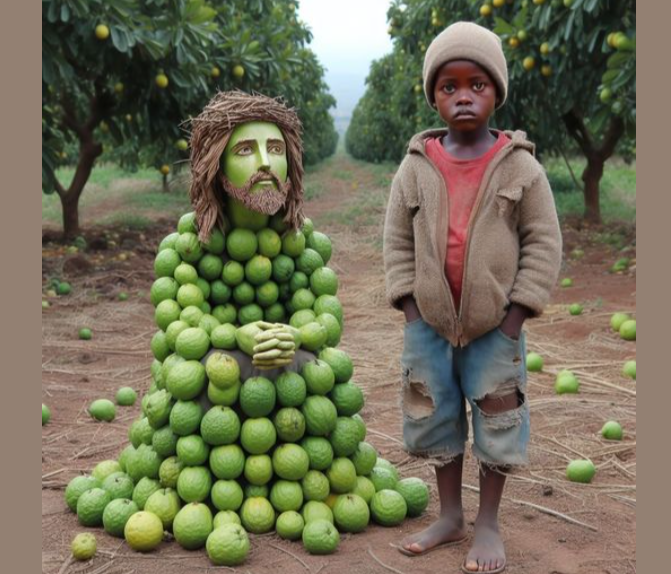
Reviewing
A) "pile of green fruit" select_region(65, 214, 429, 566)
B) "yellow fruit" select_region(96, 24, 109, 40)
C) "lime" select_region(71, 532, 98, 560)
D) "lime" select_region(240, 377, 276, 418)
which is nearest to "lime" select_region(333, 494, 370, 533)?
"pile of green fruit" select_region(65, 214, 429, 566)

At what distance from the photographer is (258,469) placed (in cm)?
345

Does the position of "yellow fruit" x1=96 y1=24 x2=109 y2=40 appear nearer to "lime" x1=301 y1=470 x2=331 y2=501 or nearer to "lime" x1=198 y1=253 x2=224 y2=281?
"lime" x1=198 y1=253 x2=224 y2=281

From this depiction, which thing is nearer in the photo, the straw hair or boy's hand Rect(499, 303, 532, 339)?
boy's hand Rect(499, 303, 532, 339)

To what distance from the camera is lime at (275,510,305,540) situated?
11.2 ft

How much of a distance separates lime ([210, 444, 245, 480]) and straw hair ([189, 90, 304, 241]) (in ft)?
3.08

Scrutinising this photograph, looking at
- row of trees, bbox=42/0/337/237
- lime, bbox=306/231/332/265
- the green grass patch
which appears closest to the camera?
lime, bbox=306/231/332/265

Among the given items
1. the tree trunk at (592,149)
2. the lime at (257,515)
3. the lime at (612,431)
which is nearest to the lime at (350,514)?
the lime at (257,515)

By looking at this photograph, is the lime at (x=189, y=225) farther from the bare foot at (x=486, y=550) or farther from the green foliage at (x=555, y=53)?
the green foliage at (x=555, y=53)

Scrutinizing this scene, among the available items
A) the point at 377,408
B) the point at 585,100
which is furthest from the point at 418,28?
the point at 377,408

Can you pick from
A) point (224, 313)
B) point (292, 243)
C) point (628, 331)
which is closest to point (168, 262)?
point (224, 313)

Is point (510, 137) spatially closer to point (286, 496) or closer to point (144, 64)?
point (286, 496)

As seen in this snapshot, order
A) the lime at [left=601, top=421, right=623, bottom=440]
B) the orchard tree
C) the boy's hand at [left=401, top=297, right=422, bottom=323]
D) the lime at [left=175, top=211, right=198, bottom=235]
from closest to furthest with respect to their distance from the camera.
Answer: the boy's hand at [left=401, top=297, right=422, bottom=323]
the lime at [left=175, top=211, right=198, bottom=235]
the lime at [left=601, top=421, right=623, bottom=440]
the orchard tree

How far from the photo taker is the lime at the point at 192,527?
330 centimetres

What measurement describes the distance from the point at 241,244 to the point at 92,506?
1345 mm
